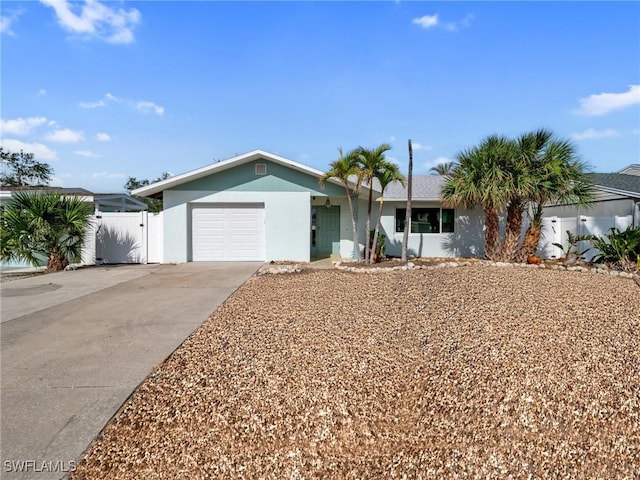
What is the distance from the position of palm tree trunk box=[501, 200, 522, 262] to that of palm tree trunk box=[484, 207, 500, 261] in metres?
0.26

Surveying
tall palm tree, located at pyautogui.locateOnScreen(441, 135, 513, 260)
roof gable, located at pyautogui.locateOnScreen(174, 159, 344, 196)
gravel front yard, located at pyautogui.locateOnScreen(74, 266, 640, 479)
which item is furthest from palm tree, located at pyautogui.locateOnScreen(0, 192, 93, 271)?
tall palm tree, located at pyautogui.locateOnScreen(441, 135, 513, 260)

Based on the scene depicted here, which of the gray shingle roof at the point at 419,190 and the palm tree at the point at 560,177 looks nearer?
the palm tree at the point at 560,177

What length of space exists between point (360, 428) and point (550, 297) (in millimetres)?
4472

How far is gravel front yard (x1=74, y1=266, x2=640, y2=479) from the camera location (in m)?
2.41

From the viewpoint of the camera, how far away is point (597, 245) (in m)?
9.96

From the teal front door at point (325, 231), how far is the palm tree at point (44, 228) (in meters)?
8.34

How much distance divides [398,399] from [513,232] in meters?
9.92

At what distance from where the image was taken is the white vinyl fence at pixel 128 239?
513 inches

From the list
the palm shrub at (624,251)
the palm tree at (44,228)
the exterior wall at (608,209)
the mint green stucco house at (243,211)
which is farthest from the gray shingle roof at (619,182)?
the palm tree at (44,228)

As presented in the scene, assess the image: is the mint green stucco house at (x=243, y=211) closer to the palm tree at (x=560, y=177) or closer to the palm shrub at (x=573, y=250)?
the palm tree at (x=560, y=177)

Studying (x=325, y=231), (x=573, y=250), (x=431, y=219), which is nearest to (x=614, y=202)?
(x=573, y=250)

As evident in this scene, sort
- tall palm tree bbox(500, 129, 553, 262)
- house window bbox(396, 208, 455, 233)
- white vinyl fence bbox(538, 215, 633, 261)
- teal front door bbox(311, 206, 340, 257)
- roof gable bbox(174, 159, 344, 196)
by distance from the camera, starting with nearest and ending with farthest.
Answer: tall palm tree bbox(500, 129, 553, 262) < white vinyl fence bbox(538, 215, 633, 261) < roof gable bbox(174, 159, 344, 196) < house window bbox(396, 208, 455, 233) < teal front door bbox(311, 206, 340, 257)

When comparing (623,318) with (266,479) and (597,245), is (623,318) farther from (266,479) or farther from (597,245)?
(597,245)

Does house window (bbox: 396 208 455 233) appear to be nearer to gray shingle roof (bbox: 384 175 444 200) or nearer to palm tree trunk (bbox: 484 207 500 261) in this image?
gray shingle roof (bbox: 384 175 444 200)
